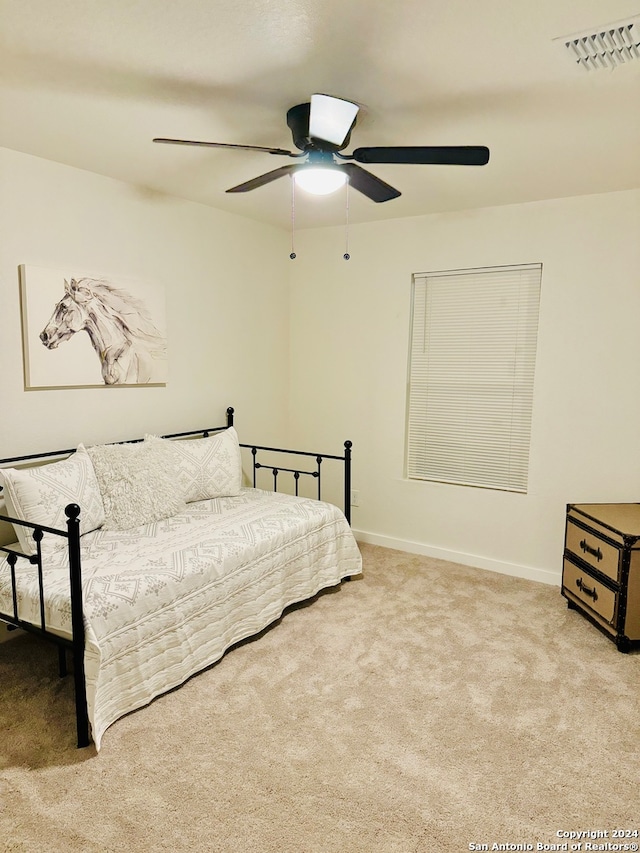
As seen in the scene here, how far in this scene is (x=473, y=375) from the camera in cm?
387

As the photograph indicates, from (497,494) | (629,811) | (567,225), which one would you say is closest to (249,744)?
(629,811)

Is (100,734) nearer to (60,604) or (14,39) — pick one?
(60,604)

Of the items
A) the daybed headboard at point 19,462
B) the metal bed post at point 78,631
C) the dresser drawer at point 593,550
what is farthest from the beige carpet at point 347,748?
the daybed headboard at point 19,462

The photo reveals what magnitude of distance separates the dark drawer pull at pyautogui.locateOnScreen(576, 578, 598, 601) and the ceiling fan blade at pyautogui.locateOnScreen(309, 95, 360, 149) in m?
2.58

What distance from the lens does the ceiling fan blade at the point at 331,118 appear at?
1978 millimetres

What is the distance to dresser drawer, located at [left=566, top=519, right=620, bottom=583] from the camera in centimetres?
280

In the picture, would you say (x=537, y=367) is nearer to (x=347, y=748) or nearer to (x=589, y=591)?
(x=589, y=591)

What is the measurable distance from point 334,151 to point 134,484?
191 cm

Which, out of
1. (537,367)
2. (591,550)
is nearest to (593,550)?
(591,550)

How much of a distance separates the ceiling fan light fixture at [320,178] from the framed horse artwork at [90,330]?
1.43 m

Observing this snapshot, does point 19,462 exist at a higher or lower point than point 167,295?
lower

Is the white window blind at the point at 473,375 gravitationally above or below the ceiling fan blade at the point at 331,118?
below

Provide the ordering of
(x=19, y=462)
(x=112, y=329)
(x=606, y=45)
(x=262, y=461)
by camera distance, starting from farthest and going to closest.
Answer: (x=262, y=461) < (x=112, y=329) < (x=19, y=462) < (x=606, y=45)

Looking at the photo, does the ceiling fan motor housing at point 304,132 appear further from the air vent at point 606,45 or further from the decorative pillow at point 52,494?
the decorative pillow at point 52,494
